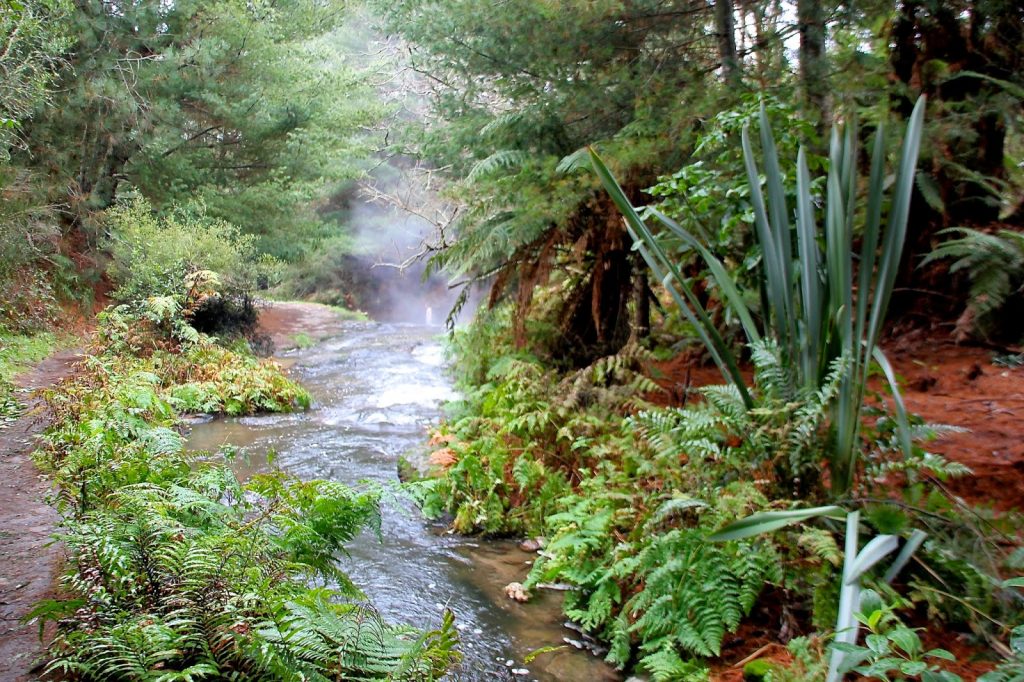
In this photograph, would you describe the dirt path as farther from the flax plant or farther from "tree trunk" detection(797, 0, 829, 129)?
"tree trunk" detection(797, 0, 829, 129)

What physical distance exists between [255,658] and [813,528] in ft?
6.01

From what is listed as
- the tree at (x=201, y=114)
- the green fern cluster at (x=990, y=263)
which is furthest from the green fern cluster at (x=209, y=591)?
the tree at (x=201, y=114)

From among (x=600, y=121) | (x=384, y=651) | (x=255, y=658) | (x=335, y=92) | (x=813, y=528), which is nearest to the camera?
(x=255, y=658)

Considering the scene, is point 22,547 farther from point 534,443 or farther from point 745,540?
point 745,540

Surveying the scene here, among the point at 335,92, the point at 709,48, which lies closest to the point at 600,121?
the point at 709,48

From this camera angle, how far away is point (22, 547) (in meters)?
2.99

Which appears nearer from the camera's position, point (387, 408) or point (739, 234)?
point (739, 234)

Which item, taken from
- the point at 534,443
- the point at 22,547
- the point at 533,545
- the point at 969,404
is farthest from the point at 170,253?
the point at 969,404

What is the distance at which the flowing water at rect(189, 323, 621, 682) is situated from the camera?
112 inches

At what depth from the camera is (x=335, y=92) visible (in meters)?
13.9

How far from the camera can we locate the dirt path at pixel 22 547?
7.10ft

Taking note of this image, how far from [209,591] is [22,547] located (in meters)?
1.44

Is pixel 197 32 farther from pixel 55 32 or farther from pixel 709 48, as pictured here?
pixel 709 48

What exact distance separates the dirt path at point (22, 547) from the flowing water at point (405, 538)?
3.23 ft
